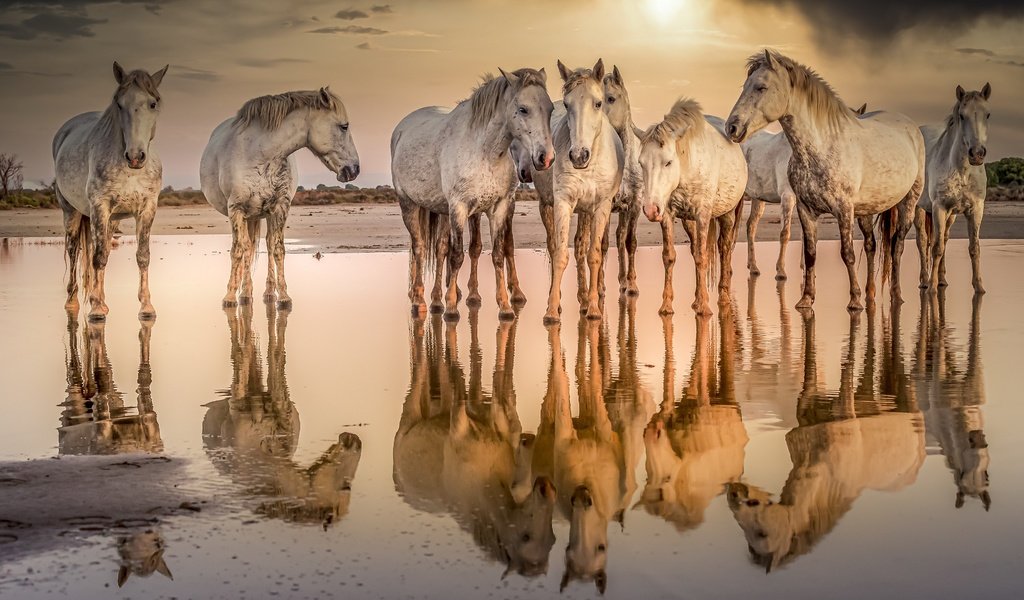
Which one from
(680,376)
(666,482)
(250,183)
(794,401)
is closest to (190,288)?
(250,183)

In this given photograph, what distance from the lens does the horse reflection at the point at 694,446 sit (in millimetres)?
4863

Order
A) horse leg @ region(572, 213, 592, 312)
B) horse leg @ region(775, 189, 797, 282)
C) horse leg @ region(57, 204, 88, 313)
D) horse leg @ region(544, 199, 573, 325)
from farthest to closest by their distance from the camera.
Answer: horse leg @ region(775, 189, 797, 282) < horse leg @ region(57, 204, 88, 313) < horse leg @ region(572, 213, 592, 312) < horse leg @ region(544, 199, 573, 325)

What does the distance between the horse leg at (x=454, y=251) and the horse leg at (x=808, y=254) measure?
380cm

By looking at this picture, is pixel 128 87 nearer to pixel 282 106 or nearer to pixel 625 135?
pixel 282 106

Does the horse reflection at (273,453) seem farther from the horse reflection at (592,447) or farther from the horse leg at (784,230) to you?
the horse leg at (784,230)

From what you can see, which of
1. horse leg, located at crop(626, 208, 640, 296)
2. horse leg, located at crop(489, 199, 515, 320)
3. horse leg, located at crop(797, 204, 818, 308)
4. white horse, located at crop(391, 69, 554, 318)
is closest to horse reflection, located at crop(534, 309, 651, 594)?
horse leg, located at crop(489, 199, 515, 320)

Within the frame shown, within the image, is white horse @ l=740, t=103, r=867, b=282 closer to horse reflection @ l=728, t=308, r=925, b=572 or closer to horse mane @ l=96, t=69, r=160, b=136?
horse mane @ l=96, t=69, r=160, b=136

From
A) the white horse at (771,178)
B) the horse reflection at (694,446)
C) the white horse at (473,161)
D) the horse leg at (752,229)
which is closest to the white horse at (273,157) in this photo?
the white horse at (473,161)

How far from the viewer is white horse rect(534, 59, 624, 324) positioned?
1099 cm

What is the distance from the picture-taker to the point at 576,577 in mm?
3938

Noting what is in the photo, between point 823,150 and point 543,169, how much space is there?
3.81 m

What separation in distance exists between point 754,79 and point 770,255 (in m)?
11.9

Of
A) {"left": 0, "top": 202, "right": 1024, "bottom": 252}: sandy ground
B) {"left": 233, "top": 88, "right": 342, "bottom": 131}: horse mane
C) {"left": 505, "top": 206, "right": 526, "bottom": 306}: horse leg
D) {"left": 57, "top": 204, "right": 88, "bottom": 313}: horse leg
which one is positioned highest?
{"left": 233, "top": 88, "right": 342, "bottom": 131}: horse mane

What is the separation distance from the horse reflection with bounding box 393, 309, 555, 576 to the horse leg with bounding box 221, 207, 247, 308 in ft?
17.5
